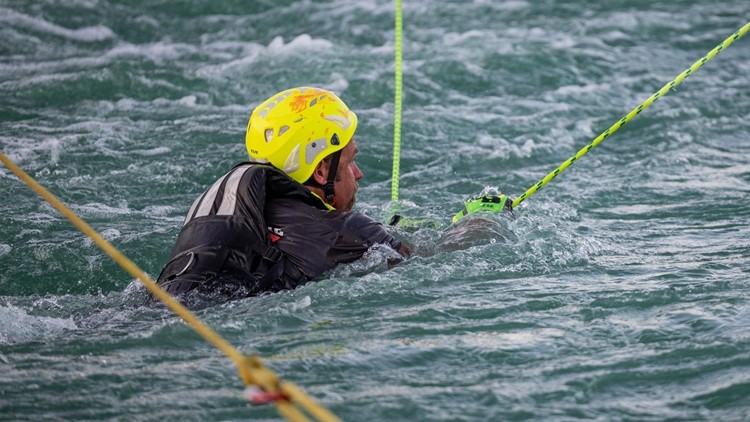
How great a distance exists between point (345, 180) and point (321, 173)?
0.50ft

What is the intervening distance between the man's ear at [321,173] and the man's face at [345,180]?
0.07 metres

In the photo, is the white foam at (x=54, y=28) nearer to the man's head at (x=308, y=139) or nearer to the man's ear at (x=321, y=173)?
the man's head at (x=308, y=139)

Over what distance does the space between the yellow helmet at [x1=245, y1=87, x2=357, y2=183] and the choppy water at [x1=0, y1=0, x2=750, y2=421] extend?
670 millimetres

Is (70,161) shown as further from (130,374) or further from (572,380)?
(572,380)

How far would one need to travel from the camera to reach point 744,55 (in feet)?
45.2

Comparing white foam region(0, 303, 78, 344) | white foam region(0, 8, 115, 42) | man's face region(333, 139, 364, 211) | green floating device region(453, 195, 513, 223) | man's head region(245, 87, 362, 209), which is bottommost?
white foam region(0, 303, 78, 344)

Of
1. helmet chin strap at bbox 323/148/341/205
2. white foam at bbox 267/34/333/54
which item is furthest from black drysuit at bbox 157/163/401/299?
white foam at bbox 267/34/333/54

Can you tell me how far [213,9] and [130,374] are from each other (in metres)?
11.8

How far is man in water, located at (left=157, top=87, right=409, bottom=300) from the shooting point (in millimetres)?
5672

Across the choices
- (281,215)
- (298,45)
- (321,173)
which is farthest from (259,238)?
(298,45)

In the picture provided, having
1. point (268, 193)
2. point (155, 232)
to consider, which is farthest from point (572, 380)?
point (155, 232)

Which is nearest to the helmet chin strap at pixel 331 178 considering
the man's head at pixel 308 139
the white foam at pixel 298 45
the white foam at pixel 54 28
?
the man's head at pixel 308 139

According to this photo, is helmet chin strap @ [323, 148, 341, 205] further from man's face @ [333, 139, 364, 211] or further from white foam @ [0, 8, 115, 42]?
white foam @ [0, 8, 115, 42]

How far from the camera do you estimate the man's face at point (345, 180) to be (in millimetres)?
6395
